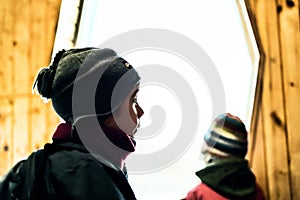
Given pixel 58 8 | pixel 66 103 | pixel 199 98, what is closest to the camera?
pixel 66 103

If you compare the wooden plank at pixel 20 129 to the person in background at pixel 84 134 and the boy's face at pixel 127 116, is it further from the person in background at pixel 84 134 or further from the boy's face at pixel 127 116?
the boy's face at pixel 127 116

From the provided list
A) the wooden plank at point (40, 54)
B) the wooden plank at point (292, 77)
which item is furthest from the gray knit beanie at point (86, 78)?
the wooden plank at point (292, 77)

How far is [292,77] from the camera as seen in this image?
190 cm

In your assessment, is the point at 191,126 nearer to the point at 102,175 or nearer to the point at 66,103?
the point at 66,103

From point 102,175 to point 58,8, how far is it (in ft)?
4.86

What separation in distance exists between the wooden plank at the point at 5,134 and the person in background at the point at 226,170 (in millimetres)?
1052

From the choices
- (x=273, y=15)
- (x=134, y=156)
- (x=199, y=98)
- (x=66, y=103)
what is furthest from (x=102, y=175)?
(x=273, y=15)

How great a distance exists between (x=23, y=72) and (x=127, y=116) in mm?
1207

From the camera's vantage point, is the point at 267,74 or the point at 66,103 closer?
the point at 66,103

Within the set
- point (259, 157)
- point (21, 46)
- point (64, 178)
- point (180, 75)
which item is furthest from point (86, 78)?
point (21, 46)

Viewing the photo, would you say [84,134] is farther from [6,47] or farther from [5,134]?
[6,47]

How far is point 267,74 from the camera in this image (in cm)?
190

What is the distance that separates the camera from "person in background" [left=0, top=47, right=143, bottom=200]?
885 millimetres

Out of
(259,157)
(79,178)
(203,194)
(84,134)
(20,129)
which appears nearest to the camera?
(79,178)
